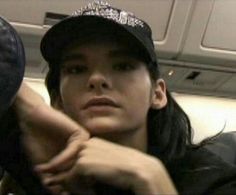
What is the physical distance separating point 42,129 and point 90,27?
345 millimetres

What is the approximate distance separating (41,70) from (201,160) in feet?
5.83

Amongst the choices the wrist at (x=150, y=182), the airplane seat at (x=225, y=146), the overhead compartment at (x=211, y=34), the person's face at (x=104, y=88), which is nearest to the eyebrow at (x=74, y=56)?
the person's face at (x=104, y=88)

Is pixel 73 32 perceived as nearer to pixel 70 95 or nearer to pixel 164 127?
pixel 70 95

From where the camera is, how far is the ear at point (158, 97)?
1875 millimetres

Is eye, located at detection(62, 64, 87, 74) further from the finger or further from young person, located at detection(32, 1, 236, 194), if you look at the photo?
the finger

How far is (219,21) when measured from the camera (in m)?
2.71

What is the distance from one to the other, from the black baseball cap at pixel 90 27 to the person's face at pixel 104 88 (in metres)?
0.04

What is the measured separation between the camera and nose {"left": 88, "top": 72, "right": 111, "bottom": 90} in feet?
5.31

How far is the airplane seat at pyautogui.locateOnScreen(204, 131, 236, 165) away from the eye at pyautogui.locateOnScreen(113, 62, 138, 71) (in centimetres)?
64

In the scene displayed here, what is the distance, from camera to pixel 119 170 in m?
1.34

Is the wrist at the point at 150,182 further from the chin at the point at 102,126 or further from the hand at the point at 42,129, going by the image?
the chin at the point at 102,126

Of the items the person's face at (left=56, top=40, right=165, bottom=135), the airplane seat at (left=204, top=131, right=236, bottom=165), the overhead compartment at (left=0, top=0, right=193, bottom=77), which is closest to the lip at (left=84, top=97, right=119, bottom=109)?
the person's face at (left=56, top=40, right=165, bottom=135)

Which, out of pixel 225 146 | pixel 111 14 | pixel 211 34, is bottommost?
pixel 225 146

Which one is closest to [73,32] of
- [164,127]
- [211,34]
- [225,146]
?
[164,127]
